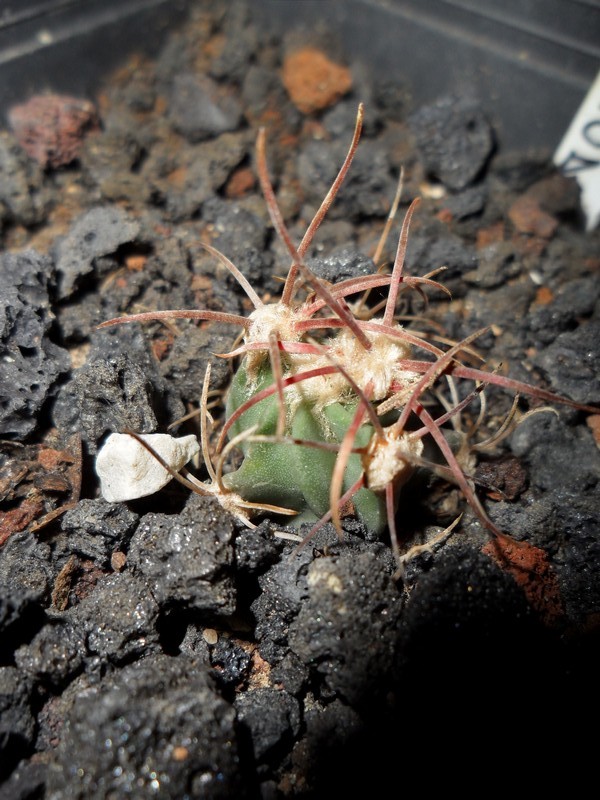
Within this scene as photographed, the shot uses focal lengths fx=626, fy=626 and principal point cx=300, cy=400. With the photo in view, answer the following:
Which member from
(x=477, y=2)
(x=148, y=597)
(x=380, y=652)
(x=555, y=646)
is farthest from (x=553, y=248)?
(x=148, y=597)

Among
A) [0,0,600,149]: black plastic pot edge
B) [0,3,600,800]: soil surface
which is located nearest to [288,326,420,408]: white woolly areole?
[0,3,600,800]: soil surface

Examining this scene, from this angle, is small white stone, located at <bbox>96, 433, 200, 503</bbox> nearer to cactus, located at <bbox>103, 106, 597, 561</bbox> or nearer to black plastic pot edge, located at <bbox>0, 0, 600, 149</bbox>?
cactus, located at <bbox>103, 106, 597, 561</bbox>

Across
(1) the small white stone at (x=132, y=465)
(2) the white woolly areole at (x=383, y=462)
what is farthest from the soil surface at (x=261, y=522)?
(2) the white woolly areole at (x=383, y=462)

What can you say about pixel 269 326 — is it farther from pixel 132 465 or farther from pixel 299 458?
pixel 132 465

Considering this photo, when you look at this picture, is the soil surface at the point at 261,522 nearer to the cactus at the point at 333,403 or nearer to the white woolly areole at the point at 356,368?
the cactus at the point at 333,403

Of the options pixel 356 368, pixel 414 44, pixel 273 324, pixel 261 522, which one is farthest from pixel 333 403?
pixel 414 44

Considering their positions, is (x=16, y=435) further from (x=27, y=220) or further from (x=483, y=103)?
(x=483, y=103)
